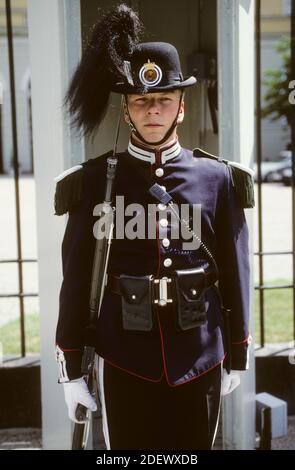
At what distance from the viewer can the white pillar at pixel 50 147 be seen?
8.98ft

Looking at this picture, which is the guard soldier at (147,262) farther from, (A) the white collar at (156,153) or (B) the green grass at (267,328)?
(B) the green grass at (267,328)

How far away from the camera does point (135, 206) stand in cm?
223

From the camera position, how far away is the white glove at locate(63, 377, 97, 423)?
2.23m

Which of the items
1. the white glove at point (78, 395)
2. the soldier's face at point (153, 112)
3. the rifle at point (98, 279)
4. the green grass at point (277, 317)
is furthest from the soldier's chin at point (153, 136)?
the green grass at point (277, 317)

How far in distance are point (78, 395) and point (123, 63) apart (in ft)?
3.59

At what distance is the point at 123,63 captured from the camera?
2.16 meters

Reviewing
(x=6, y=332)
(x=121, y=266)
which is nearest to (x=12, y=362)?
Result: (x=6, y=332)

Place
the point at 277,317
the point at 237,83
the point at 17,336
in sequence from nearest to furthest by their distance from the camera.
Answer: the point at 237,83
the point at 17,336
the point at 277,317

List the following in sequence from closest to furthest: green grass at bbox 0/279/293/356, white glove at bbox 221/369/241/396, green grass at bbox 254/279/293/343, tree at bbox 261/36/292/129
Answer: white glove at bbox 221/369/241/396, green grass at bbox 0/279/293/356, green grass at bbox 254/279/293/343, tree at bbox 261/36/292/129

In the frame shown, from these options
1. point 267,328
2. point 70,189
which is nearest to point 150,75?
point 70,189

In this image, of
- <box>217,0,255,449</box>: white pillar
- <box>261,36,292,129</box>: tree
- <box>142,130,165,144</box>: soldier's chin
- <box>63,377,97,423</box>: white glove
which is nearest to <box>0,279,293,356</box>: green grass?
<box>217,0,255,449</box>: white pillar

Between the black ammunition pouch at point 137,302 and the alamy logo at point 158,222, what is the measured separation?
151 mm

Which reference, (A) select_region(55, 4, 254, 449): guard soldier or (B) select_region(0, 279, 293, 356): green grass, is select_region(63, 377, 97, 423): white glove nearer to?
(A) select_region(55, 4, 254, 449): guard soldier

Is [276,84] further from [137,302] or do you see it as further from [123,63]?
[137,302]
